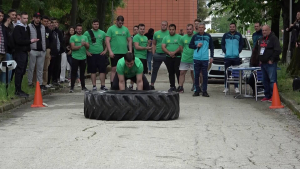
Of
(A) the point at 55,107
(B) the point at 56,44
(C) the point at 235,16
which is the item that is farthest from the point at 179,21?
(A) the point at 55,107

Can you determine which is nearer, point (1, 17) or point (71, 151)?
point (71, 151)

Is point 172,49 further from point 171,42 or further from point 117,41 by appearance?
point 117,41

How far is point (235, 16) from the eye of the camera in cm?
2994

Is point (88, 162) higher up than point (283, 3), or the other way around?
point (283, 3)

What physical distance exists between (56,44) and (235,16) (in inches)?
467

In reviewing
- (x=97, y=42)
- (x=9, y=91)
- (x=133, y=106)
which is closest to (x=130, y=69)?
(x=133, y=106)

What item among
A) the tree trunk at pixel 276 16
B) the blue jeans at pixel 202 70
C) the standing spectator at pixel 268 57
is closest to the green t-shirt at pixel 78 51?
the blue jeans at pixel 202 70

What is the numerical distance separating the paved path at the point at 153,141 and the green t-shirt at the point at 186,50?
4979mm

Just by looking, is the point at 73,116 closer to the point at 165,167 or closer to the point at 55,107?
the point at 55,107

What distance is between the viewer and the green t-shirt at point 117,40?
59.9 feet

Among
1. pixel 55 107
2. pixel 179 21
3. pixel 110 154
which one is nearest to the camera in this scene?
pixel 110 154

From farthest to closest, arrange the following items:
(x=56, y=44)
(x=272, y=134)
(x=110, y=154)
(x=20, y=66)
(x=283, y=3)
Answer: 1. (x=283, y=3)
2. (x=56, y=44)
3. (x=20, y=66)
4. (x=272, y=134)
5. (x=110, y=154)

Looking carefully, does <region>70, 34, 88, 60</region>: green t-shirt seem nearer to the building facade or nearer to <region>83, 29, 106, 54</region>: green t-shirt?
<region>83, 29, 106, 54</region>: green t-shirt

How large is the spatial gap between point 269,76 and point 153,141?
7778 mm
